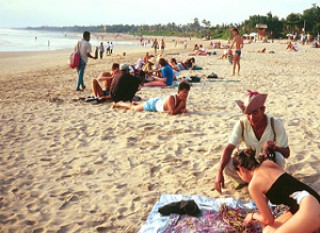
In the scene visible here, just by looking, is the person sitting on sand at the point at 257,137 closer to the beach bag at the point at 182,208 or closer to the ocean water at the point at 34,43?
the beach bag at the point at 182,208

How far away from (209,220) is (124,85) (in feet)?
15.9

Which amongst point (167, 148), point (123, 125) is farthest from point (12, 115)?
point (167, 148)

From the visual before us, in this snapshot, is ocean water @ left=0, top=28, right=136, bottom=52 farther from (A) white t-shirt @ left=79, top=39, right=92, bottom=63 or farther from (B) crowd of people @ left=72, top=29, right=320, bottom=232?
(B) crowd of people @ left=72, top=29, right=320, bottom=232

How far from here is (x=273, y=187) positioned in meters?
2.53

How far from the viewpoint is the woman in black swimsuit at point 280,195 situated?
2398 mm

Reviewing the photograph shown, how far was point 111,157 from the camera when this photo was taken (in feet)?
15.8

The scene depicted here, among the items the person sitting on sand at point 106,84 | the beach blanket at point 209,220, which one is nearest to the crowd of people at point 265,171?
the beach blanket at point 209,220

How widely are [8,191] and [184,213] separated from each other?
6.51ft

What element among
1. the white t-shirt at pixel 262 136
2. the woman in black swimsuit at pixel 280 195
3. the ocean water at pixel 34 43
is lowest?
the woman in black swimsuit at pixel 280 195

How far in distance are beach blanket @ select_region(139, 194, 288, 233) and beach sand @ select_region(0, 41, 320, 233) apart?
16 cm

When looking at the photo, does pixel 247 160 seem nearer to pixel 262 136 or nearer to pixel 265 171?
pixel 265 171

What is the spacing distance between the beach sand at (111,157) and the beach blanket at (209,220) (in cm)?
16

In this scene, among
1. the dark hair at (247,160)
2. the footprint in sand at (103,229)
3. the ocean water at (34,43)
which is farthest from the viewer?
the ocean water at (34,43)

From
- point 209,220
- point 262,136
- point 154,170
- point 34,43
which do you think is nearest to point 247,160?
point 209,220
